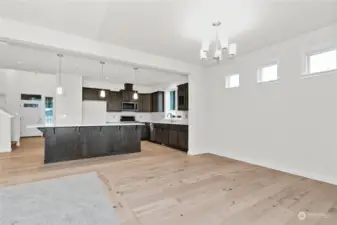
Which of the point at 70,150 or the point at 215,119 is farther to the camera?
the point at 215,119

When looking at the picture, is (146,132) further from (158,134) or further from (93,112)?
(93,112)

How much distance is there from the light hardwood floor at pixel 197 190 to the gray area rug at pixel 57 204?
7.7 inches

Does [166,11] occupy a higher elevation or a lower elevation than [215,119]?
higher

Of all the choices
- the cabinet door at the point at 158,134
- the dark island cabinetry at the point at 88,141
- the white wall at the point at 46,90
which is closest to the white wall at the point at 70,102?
the white wall at the point at 46,90

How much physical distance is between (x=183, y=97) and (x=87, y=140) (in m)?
3.40

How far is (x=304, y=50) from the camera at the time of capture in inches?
143

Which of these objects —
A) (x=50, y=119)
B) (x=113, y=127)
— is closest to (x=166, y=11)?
(x=113, y=127)

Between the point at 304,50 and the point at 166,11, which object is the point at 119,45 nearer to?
the point at 166,11

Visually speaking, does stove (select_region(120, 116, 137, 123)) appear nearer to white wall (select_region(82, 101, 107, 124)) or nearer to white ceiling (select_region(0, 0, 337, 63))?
white wall (select_region(82, 101, 107, 124))

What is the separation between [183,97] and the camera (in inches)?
264

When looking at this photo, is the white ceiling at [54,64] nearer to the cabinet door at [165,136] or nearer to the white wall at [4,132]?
the white wall at [4,132]

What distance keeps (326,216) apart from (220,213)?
1216 millimetres

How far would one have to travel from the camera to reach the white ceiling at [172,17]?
2596 mm

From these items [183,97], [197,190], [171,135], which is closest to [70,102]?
[171,135]
